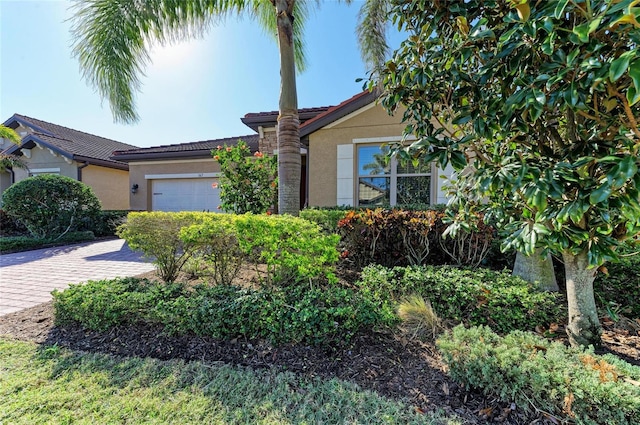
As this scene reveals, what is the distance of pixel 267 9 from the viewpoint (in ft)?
23.1

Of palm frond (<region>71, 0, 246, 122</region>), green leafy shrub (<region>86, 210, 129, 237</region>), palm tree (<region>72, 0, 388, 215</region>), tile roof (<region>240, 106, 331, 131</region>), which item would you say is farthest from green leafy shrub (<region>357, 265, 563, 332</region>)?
green leafy shrub (<region>86, 210, 129, 237</region>)

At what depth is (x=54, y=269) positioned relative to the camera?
6363 millimetres

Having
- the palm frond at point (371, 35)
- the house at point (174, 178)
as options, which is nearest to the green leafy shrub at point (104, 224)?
the house at point (174, 178)

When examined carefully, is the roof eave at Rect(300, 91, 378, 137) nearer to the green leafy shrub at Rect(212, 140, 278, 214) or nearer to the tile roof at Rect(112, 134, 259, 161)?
the green leafy shrub at Rect(212, 140, 278, 214)

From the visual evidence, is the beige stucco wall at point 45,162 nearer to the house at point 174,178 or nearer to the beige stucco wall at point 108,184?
the beige stucco wall at point 108,184

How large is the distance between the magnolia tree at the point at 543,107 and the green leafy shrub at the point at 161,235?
3.42 metres

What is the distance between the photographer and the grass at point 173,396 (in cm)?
202

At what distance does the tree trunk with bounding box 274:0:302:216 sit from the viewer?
5320 millimetres

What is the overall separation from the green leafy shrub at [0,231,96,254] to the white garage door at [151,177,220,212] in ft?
11.2

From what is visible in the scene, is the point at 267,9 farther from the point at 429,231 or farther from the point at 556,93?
the point at 556,93

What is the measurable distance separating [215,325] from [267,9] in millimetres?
7729

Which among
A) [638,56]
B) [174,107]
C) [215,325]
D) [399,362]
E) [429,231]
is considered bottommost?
[399,362]

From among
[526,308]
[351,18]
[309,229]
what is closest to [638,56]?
[526,308]

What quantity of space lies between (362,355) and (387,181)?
637cm
